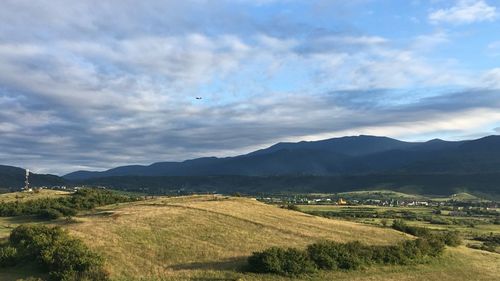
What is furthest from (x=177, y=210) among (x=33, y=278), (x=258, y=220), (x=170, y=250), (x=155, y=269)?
(x=33, y=278)

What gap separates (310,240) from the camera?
5709cm

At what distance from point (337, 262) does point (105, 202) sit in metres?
57.2

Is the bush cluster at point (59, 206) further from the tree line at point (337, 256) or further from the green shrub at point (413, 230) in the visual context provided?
the green shrub at point (413, 230)

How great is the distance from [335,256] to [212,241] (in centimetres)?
1330

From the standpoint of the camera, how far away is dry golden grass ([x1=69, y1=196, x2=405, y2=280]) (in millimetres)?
45688

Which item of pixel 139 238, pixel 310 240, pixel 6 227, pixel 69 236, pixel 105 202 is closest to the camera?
pixel 69 236

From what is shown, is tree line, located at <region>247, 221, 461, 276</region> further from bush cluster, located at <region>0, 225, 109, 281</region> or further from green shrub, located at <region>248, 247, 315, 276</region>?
bush cluster, located at <region>0, 225, 109, 281</region>

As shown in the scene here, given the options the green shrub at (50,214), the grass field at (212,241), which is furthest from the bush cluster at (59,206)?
the grass field at (212,241)

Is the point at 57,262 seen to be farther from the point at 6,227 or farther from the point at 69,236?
the point at 6,227

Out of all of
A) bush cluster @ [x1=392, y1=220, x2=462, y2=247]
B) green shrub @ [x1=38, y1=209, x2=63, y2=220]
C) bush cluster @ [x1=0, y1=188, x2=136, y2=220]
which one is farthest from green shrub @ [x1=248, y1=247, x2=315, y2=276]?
green shrub @ [x1=38, y1=209, x2=63, y2=220]

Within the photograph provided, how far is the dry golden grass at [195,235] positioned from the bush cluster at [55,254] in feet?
7.45

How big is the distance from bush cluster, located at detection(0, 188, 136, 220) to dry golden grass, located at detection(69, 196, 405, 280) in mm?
14645

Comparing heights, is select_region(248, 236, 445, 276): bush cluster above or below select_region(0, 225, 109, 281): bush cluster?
below

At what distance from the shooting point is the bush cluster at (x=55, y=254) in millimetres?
40219
